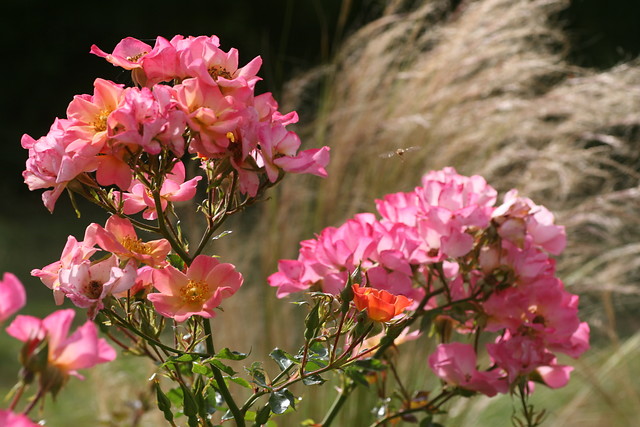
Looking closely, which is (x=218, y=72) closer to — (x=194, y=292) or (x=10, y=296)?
(x=194, y=292)

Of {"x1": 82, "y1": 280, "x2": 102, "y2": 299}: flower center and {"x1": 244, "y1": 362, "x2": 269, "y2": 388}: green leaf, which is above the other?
{"x1": 82, "y1": 280, "x2": 102, "y2": 299}: flower center

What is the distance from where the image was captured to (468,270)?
64 cm

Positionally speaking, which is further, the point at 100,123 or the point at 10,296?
the point at 100,123

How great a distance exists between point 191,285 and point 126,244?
0.06 meters

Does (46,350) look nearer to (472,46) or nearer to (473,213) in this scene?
(473,213)

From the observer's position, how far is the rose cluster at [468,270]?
618mm

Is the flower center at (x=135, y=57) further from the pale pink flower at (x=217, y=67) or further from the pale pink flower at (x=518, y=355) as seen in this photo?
the pale pink flower at (x=518, y=355)

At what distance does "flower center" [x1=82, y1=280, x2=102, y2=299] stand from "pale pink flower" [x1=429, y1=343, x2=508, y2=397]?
270 mm

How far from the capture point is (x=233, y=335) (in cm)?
170

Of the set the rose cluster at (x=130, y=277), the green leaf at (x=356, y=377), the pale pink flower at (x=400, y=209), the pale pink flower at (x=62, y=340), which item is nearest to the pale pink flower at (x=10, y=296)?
the pale pink flower at (x=62, y=340)

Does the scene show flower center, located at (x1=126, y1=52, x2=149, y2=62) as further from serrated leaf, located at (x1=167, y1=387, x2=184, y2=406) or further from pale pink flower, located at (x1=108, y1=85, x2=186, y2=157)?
serrated leaf, located at (x1=167, y1=387, x2=184, y2=406)

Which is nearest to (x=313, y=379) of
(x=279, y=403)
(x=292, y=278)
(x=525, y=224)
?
(x=279, y=403)

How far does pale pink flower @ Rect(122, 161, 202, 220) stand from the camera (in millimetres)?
589

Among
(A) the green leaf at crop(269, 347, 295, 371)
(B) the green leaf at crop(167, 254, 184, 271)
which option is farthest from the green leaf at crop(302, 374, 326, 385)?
(B) the green leaf at crop(167, 254, 184, 271)
